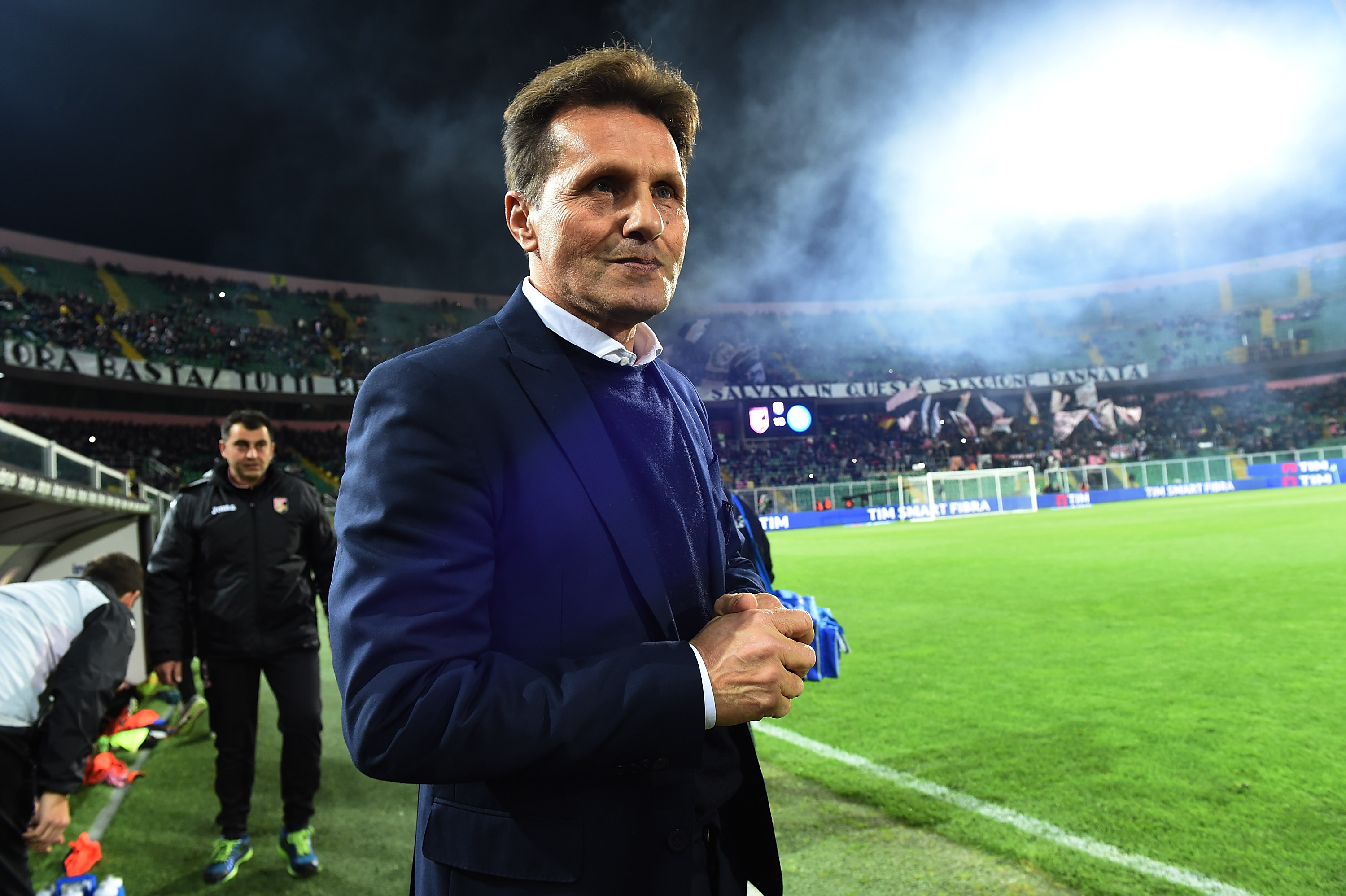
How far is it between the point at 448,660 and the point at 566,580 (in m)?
0.22

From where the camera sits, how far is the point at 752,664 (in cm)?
115

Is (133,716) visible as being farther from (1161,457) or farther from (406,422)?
(1161,457)

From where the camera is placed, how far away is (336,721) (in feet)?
23.4

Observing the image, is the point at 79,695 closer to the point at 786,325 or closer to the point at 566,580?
the point at 566,580

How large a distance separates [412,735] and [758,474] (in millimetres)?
41485

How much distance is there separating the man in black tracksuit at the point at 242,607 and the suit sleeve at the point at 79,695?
0.84m

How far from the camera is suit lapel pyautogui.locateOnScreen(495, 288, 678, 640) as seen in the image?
1.24m

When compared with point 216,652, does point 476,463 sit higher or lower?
higher

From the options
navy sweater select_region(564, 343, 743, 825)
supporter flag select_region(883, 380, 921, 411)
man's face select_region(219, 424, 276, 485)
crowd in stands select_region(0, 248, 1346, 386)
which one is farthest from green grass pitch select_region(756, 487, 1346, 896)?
supporter flag select_region(883, 380, 921, 411)

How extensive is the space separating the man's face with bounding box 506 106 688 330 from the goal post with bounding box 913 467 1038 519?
33268mm

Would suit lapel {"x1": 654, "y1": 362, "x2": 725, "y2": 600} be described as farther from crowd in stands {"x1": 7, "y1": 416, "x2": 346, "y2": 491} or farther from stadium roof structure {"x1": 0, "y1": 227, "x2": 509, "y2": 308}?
stadium roof structure {"x1": 0, "y1": 227, "x2": 509, "y2": 308}

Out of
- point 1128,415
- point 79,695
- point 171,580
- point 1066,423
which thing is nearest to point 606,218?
point 79,695

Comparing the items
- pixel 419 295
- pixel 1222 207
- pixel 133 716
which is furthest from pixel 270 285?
pixel 1222 207

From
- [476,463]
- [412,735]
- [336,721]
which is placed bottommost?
[336,721]
